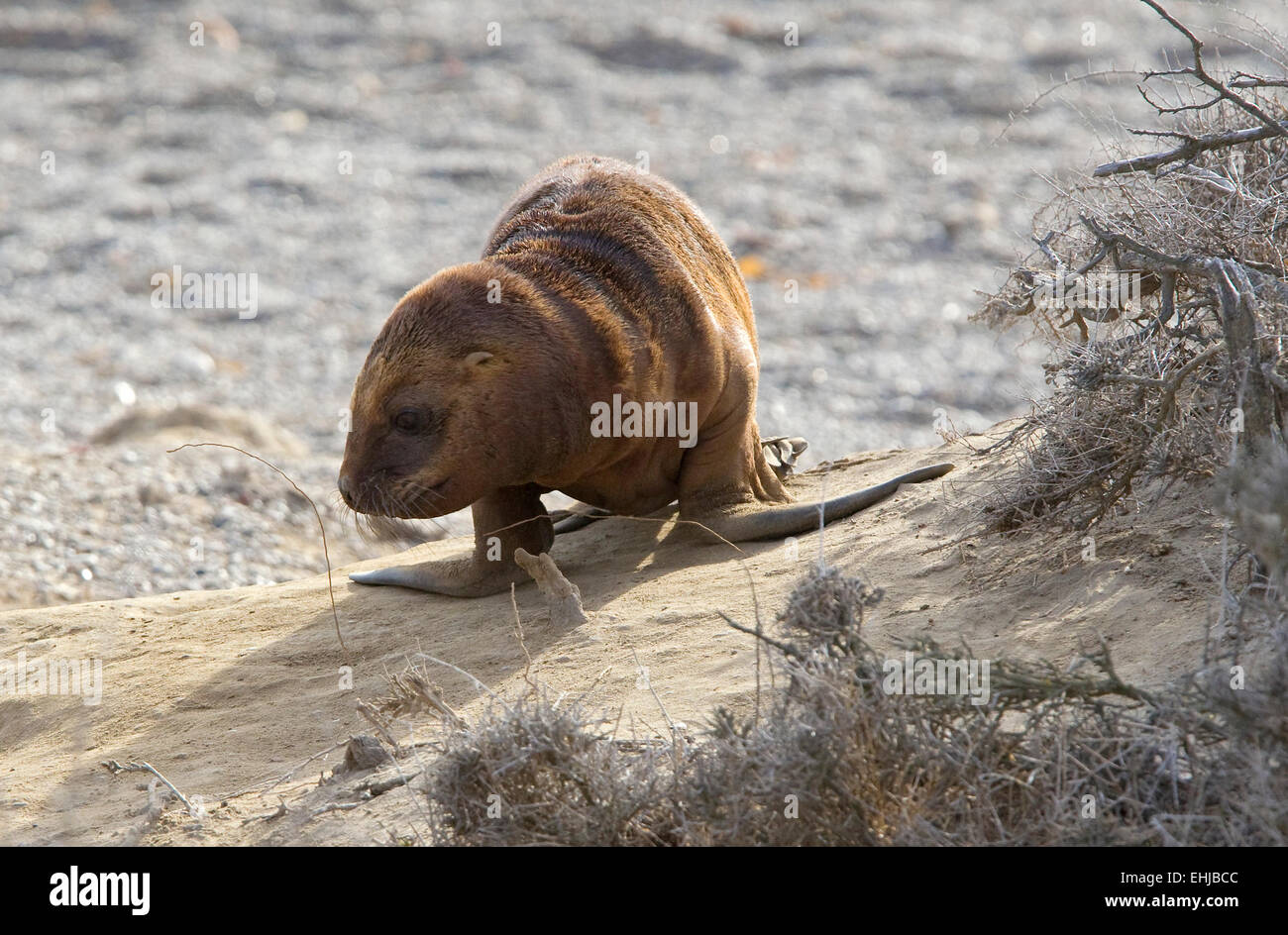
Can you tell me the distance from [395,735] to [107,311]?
11198mm

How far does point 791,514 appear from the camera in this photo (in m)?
6.07

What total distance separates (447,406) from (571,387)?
499mm

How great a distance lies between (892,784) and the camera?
3531mm

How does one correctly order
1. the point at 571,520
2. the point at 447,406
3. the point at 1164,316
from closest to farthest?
1. the point at 1164,316
2. the point at 447,406
3. the point at 571,520

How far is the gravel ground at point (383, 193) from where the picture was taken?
9195 millimetres

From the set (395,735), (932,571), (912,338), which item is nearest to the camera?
(395,735)

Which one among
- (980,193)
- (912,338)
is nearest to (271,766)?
(912,338)

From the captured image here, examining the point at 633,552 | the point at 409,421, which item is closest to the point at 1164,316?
the point at 633,552

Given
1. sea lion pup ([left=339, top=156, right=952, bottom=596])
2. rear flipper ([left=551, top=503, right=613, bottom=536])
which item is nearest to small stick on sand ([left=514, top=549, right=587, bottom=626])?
sea lion pup ([left=339, top=156, right=952, bottom=596])

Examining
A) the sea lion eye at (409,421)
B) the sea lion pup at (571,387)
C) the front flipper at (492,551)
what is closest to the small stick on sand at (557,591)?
the sea lion pup at (571,387)

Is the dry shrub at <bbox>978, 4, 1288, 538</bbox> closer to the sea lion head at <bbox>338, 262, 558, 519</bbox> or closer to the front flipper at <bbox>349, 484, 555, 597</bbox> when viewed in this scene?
the sea lion head at <bbox>338, 262, 558, 519</bbox>

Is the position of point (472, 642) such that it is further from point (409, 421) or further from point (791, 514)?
point (791, 514)

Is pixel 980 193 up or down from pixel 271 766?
up
